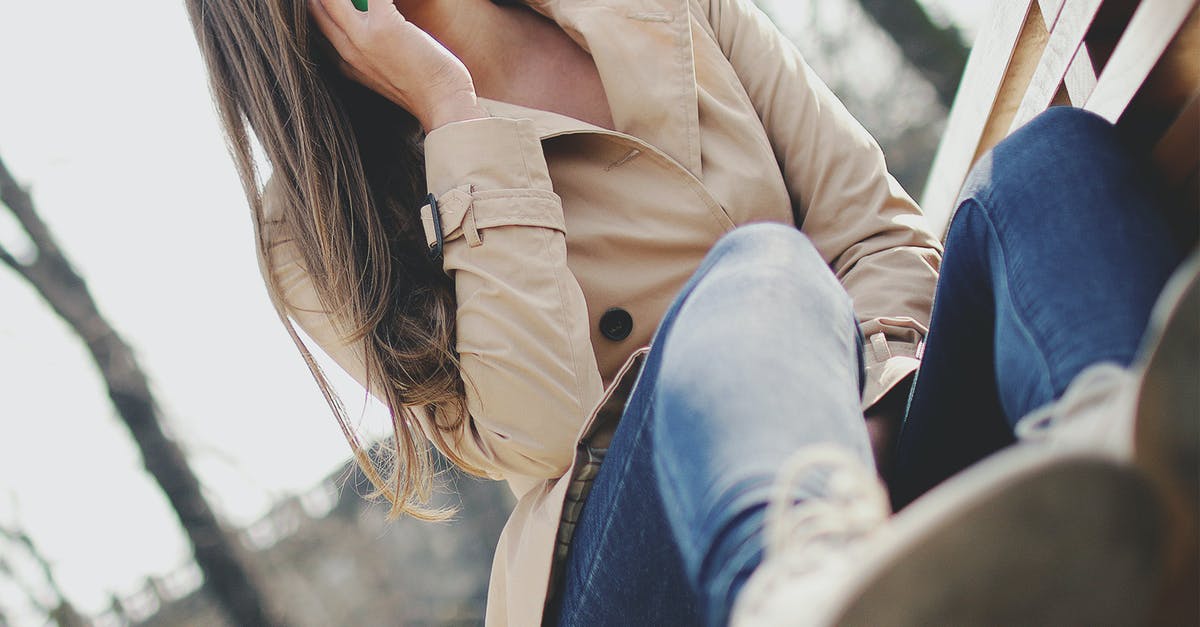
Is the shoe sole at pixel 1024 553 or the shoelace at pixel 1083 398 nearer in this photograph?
the shoe sole at pixel 1024 553

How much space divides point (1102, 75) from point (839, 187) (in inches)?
20.7

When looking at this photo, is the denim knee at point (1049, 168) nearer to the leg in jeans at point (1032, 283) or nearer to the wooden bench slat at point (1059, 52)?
the leg in jeans at point (1032, 283)

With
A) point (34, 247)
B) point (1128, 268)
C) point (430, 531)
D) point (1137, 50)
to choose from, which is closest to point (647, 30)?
point (1137, 50)

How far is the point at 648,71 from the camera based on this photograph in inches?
62.9

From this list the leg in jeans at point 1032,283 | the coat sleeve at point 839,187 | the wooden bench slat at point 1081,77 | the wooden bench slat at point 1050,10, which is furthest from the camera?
the coat sleeve at point 839,187

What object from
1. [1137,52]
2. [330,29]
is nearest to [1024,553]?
[1137,52]

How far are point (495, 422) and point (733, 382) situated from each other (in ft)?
2.22

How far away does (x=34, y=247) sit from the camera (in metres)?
3.96

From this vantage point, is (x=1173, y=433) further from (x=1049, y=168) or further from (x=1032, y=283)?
(x=1049, y=168)

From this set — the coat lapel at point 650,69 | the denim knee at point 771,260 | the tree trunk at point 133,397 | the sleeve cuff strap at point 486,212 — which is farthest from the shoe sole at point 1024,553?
the tree trunk at point 133,397

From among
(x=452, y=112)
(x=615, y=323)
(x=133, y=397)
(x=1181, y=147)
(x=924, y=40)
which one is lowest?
(x=133, y=397)

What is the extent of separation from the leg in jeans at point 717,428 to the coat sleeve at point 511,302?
0.84 ft

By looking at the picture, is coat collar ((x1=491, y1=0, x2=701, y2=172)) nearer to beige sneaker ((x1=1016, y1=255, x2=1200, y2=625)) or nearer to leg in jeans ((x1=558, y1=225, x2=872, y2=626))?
leg in jeans ((x1=558, y1=225, x2=872, y2=626))

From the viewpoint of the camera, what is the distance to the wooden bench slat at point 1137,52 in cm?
93
